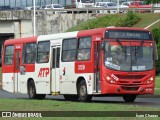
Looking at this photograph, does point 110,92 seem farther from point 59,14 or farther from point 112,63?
point 59,14

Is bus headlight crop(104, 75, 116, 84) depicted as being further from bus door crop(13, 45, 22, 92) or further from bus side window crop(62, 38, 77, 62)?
bus door crop(13, 45, 22, 92)

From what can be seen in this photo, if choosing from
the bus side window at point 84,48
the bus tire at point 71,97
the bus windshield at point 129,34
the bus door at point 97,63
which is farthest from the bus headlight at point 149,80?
the bus tire at point 71,97

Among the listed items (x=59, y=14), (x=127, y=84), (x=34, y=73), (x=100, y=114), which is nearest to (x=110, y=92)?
(x=127, y=84)

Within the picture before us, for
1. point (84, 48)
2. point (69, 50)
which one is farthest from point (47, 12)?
point (84, 48)

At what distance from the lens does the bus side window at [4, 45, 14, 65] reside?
34981 mm

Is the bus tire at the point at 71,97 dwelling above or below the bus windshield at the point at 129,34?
below

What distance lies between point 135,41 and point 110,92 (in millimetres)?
2262

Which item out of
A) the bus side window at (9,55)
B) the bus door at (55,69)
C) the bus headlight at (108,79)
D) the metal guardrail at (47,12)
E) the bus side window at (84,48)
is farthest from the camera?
the metal guardrail at (47,12)

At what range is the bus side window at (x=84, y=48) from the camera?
2851 centimetres

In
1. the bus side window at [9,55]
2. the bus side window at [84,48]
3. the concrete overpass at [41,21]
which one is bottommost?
the concrete overpass at [41,21]

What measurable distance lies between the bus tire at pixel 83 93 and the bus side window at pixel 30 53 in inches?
172

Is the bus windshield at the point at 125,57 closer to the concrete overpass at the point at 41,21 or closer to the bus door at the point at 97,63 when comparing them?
the bus door at the point at 97,63

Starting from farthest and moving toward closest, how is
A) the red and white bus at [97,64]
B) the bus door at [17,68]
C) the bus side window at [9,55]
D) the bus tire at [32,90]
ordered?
1. the bus side window at [9,55]
2. the bus door at [17,68]
3. the bus tire at [32,90]
4. the red and white bus at [97,64]

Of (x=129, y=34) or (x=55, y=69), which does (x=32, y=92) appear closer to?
(x=55, y=69)
